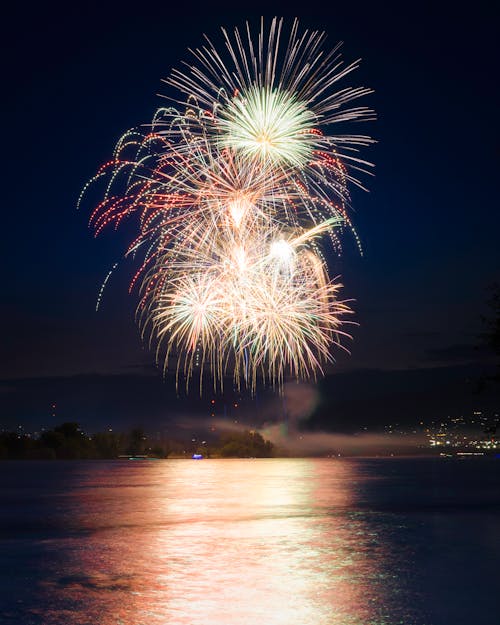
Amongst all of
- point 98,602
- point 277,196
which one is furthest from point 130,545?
point 277,196

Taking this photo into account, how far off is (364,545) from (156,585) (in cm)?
630

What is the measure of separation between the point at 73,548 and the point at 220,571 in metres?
4.66

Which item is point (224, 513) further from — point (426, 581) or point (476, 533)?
point (426, 581)

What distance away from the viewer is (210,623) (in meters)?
9.42

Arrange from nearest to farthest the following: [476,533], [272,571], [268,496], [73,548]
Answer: [272,571] → [73,548] → [476,533] → [268,496]

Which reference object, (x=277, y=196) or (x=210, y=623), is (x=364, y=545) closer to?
(x=210, y=623)

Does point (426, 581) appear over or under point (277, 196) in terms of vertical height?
under

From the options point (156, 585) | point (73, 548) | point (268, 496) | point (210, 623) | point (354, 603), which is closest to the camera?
point (210, 623)

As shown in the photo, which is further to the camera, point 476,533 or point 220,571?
point 476,533

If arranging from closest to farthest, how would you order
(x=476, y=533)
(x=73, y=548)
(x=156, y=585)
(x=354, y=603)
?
(x=354, y=603), (x=156, y=585), (x=73, y=548), (x=476, y=533)

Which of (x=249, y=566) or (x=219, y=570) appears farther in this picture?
(x=249, y=566)

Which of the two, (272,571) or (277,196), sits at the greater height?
(277,196)

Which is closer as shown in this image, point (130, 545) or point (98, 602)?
point (98, 602)

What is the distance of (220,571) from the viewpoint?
13.1 m
